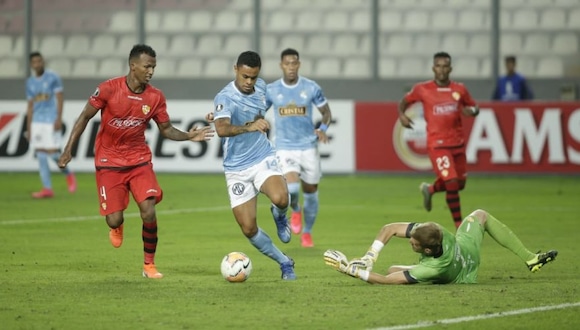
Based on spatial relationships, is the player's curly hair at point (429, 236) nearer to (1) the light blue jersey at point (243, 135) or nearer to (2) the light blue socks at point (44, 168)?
(1) the light blue jersey at point (243, 135)

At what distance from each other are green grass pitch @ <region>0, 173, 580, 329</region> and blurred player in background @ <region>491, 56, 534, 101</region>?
4.18 metres

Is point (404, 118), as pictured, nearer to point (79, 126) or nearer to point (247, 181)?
point (247, 181)

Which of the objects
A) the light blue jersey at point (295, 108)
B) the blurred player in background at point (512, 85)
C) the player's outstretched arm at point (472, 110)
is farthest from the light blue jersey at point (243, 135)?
the blurred player in background at point (512, 85)

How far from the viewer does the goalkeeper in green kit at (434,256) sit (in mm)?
10781

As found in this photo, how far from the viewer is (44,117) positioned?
2211cm

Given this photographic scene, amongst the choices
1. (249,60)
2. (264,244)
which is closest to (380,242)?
(264,244)

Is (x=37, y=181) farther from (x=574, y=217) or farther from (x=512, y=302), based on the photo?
(x=512, y=302)

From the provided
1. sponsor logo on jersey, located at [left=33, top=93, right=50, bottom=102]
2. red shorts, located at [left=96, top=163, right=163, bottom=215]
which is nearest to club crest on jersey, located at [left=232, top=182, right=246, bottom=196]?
red shorts, located at [left=96, top=163, right=163, bottom=215]

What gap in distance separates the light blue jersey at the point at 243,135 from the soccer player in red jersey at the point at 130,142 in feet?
0.89

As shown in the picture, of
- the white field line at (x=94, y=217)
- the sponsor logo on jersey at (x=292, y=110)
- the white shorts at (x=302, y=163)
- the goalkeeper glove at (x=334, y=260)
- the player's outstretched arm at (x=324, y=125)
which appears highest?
the sponsor logo on jersey at (x=292, y=110)

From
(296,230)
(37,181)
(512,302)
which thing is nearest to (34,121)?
(37,181)

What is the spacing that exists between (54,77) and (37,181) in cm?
412

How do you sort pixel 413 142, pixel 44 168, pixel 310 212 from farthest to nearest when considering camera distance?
pixel 413 142, pixel 44 168, pixel 310 212

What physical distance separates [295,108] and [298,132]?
313 mm
